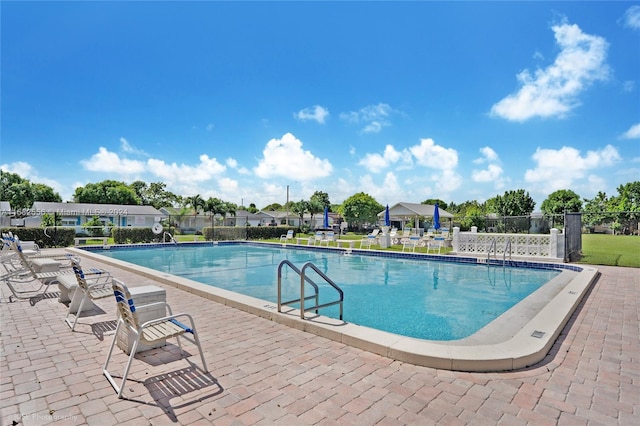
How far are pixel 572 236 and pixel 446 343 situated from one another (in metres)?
11.4

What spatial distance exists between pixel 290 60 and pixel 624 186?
5632 cm

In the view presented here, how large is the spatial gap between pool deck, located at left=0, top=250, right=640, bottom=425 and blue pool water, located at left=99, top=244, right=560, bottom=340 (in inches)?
90.8

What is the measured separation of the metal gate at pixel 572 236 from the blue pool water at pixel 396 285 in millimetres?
1398

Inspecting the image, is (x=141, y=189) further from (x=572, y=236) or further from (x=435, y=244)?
(x=572, y=236)

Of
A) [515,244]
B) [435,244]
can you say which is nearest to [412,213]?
[435,244]

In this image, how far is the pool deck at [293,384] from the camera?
249 cm

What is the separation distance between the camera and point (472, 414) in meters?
2.51

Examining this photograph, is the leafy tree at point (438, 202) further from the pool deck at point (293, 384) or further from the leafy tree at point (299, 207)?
the pool deck at point (293, 384)

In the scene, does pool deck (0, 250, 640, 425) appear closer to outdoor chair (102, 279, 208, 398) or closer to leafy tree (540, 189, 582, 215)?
outdoor chair (102, 279, 208, 398)

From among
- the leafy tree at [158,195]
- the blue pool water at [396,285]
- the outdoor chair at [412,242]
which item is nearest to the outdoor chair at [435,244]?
the outdoor chair at [412,242]

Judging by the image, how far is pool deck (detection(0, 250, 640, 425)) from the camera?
2488 millimetres

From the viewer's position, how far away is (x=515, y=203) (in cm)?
4806

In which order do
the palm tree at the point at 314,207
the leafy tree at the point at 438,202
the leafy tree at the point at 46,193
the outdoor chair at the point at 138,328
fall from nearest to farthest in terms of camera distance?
1. the outdoor chair at the point at 138,328
2. the leafy tree at the point at 46,193
3. the palm tree at the point at 314,207
4. the leafy tree at the point at 438,202

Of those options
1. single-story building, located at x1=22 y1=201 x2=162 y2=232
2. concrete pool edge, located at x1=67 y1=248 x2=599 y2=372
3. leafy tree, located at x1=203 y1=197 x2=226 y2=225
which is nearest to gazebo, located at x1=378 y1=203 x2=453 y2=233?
single-story building, located at x1=22 y1=201 x2=162 y2=232
